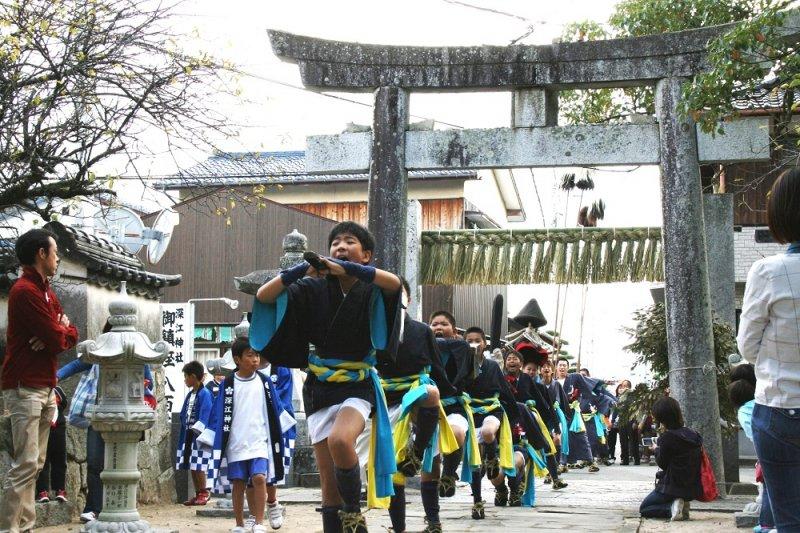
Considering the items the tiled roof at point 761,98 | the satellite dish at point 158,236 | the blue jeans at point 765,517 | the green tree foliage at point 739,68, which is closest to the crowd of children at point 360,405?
the blue jeans at point 765,517

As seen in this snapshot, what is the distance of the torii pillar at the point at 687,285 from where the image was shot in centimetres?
1276

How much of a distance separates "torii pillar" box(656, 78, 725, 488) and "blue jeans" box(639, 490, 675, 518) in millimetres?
2140

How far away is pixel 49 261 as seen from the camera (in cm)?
845

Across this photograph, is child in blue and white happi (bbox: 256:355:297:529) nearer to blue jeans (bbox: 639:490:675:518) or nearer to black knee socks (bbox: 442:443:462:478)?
black knee socks (bbox: 442:443:462:478)

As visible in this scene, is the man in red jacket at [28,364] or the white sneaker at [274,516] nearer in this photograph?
the man in red jacket at [28,364]

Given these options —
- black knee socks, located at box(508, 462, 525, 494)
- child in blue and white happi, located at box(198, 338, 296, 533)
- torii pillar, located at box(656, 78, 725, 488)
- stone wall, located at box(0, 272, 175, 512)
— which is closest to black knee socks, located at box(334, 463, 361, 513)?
child in blue and white happi, located at box(198, 338, 296, 533)

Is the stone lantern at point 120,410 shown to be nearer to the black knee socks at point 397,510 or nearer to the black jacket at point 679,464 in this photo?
the black knee socks at point 397,510

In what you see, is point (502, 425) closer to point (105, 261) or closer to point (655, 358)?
point (655, 358)

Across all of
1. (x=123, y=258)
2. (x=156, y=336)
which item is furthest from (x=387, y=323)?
(x=156, y=336)

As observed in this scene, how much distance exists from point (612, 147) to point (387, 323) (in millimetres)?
7234

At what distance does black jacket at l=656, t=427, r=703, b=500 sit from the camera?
1060 centimetres

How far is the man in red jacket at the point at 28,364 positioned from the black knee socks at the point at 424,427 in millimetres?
2743

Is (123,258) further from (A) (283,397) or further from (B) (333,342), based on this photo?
(B) (333,342)

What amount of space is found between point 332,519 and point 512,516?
15.2ft
